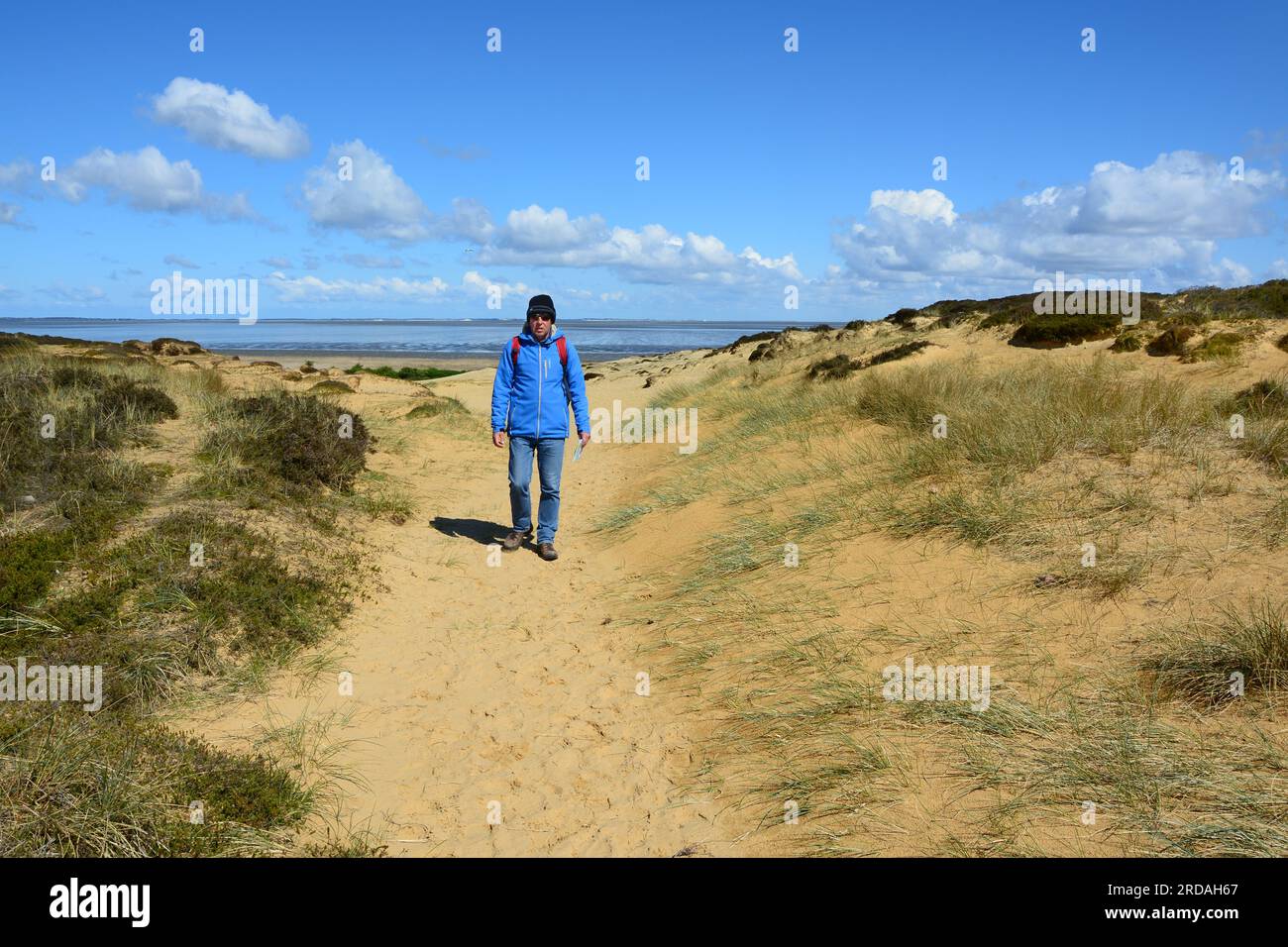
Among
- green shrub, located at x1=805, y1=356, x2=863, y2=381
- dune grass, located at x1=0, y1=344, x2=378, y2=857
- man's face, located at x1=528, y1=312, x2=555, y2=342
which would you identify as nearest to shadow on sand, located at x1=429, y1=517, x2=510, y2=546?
dune grass, located at x1=0, y1=344, x2=378, y2=857

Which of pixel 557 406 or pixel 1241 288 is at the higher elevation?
pixel 1241 288

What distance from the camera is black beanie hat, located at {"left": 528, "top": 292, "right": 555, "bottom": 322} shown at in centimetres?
764

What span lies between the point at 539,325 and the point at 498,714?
402cm

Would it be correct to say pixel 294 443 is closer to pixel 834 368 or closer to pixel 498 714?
pixel 498 714

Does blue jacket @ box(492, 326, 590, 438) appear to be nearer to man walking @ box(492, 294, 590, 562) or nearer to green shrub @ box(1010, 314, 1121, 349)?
man walking @ box(492, 294, 590, 562)

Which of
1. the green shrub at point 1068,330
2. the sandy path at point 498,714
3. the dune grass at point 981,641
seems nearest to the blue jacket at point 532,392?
the sandy path at point 498,714

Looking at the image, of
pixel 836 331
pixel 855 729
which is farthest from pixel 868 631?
pixel 836 331

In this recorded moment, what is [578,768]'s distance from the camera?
435cm

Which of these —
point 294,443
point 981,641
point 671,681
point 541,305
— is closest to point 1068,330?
point 541,305

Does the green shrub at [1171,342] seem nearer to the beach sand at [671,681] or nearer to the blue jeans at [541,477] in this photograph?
the beach sand at [671,681]

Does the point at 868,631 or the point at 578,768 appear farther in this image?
the point at 868,631

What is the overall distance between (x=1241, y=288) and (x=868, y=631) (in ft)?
60.8
